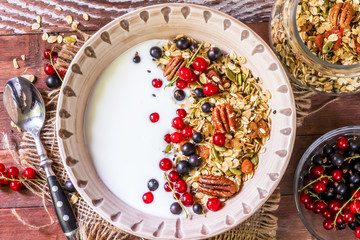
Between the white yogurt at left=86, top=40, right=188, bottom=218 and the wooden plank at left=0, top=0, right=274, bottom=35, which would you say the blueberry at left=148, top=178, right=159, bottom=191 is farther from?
the wooden plank at left=0, top=0, right=274, bottom=35

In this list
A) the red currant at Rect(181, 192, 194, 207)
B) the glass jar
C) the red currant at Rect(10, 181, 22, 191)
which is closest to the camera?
the glass jar

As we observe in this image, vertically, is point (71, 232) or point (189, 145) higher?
point (189, 145)

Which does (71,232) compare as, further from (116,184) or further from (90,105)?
(90,105)

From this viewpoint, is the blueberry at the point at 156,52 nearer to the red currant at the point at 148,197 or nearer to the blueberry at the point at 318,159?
the red currant at the point at 148,197

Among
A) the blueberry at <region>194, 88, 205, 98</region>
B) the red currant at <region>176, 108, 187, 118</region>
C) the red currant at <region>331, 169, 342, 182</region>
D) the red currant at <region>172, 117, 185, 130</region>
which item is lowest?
the red currant at <region>331, 169, 342, 182</region>

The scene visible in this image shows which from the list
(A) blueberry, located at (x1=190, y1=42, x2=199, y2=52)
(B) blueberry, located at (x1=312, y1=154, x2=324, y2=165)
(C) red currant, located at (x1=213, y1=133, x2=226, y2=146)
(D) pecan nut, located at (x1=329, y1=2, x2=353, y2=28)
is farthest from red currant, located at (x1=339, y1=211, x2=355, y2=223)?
(A) blueberry, located at (x1=190, y1=42, x2=199, y2=52)

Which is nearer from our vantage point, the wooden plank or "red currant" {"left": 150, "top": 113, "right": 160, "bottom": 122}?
"red currant" {"left": 150, "top": 113, "right": 160, "bottom": 122}

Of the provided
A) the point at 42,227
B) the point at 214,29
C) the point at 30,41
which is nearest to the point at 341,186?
the point at 214,29

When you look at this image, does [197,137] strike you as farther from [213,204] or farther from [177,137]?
[213,204]
